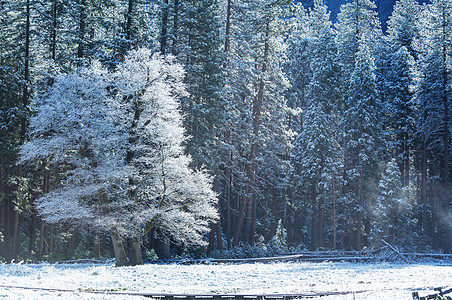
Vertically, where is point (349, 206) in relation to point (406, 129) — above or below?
below

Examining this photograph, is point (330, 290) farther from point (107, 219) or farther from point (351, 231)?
point (351, 231)

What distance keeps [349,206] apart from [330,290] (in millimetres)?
30431

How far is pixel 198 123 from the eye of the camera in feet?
104

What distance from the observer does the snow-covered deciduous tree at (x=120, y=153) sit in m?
A: 22.1

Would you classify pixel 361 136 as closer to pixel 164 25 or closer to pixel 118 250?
pixel 164 25

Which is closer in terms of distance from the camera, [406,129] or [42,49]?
[42,49]

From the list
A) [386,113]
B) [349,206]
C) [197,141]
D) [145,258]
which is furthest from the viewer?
[386,113]

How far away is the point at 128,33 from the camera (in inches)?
1179

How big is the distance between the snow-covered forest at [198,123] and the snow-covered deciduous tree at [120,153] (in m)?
0.10

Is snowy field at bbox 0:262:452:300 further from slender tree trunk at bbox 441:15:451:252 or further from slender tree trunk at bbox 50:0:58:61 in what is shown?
slender tree trunk at bbox 441:15:451:252

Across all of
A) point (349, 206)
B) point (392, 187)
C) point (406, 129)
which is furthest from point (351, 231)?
point (406, 129)

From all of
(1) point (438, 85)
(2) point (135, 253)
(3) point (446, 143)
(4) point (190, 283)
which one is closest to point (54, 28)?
(2) point (135, 253)

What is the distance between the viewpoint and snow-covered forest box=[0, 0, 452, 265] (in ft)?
75.8

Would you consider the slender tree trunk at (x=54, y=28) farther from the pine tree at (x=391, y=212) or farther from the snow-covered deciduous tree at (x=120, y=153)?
the pine tree at (x=391, y=212)
